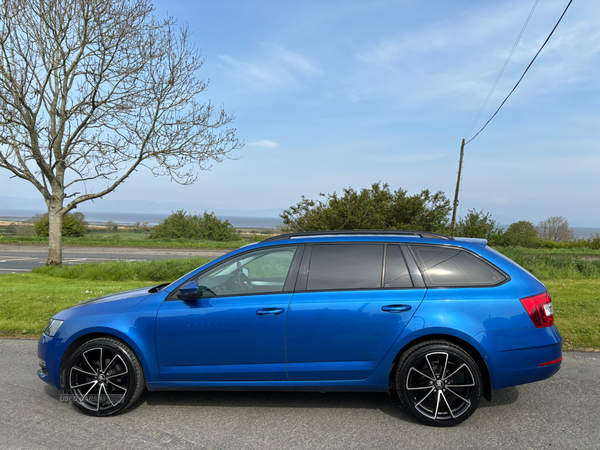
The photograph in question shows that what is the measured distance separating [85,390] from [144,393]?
598 millimetres

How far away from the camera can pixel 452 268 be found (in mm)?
3900

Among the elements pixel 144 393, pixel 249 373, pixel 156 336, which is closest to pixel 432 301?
pixel 249 373

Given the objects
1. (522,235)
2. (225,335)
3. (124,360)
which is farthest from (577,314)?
(522,235)

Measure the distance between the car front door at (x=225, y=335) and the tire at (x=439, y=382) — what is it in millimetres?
1085

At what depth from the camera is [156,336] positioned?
3.88m

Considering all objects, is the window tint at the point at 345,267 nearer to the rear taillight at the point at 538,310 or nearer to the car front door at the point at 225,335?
the car front door at the point at 225,335

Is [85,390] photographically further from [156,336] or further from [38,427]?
[156,336]

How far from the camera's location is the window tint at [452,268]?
384 cm

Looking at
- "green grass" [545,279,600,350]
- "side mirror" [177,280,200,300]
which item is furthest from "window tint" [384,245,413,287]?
"green grass" [545,279,600,350]

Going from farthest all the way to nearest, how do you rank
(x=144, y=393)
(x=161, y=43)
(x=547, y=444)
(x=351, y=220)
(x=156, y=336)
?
1. (x=351, y=220)
2. (x=161, y=43)
3. (x=144, y=393)
4. (x=156, y=336)
5. (x=547, y=444)

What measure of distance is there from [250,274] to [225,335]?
2.43ft

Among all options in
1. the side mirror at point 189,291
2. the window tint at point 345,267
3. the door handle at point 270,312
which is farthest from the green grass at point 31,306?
the window tint at point 345,267

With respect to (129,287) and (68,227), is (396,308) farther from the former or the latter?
(68,227)

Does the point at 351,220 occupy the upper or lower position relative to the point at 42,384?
upper
